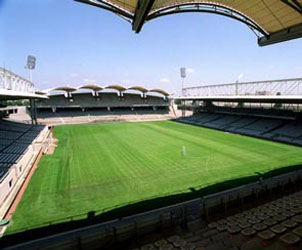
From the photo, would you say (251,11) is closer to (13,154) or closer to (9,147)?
(13,154)

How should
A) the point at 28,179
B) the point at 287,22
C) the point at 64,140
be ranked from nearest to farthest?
the point at 287,22 → the point at 28,179 → the point at 64,140

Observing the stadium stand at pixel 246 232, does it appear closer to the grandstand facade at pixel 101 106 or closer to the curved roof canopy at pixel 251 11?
the curved roof canopy at pixel 251 11

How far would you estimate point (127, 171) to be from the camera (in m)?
16.4

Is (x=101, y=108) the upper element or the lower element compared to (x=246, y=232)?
upper

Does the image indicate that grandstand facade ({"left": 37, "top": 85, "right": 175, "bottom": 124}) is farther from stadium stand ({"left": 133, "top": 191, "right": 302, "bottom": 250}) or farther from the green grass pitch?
stadium stand ({"left": 133, "top": 191, "right": 302, "bottom": 250})

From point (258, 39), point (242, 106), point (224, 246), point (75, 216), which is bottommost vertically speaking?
point (75, 216)

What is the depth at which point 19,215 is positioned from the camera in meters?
10.5

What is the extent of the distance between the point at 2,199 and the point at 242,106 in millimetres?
39552

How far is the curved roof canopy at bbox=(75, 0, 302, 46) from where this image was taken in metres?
8.79

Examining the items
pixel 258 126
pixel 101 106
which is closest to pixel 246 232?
pixel 258 126

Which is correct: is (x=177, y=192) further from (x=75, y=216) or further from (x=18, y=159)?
(x=18, y=159)

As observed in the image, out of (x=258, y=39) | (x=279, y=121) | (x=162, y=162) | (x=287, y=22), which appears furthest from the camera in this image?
(x=279, y=121)

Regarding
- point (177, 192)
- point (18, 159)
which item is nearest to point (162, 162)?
point (177, 192)

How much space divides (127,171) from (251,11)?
12.6 m
